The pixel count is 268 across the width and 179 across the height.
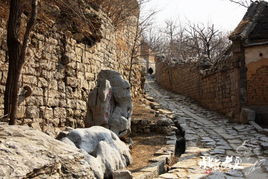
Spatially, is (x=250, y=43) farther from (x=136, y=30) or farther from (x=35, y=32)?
(x=35, y=32)

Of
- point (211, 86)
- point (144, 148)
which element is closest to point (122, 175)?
point (144, 148)

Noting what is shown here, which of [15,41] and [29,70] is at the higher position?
[15,41]

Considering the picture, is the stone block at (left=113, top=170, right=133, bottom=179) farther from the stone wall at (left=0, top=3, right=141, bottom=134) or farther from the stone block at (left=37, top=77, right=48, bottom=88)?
the stone block at (left=37, top=77, right=48, bottom=88)

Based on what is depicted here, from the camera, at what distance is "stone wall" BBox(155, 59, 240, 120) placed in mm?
11094

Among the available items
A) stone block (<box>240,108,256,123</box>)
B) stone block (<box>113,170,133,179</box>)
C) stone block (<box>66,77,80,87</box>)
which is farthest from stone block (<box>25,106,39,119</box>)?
stone block (<box>240,108,256,123</box>)

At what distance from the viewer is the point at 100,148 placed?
4.29 meters

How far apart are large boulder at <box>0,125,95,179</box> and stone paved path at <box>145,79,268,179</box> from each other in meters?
2.63

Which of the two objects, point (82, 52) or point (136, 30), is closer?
point (82, 52)

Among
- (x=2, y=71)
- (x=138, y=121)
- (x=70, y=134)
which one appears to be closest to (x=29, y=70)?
(x=2, y=71)

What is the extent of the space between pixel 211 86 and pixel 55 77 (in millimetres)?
8983

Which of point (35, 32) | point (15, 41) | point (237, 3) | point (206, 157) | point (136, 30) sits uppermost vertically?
point (237, 3)

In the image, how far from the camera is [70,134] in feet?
14.1

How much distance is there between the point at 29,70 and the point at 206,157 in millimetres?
4397

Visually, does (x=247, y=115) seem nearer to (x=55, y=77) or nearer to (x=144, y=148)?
(x=144, y=148)
